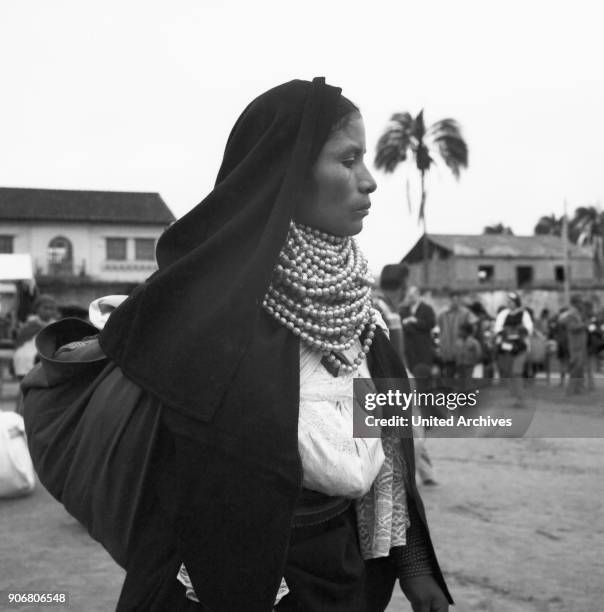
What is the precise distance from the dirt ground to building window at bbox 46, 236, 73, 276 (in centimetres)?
3256

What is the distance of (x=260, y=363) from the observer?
1.44 meters

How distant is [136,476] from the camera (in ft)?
4.84

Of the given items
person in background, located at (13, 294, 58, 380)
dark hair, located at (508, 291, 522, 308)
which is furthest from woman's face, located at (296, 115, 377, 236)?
dark hair, located at (508, 291, 522, 308)

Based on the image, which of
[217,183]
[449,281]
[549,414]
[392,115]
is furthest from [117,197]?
[217,183]

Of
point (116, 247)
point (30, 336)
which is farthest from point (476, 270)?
point (30, 336)

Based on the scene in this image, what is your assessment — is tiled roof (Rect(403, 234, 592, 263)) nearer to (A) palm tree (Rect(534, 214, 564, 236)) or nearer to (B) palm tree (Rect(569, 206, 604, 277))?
(B) palm tree (Rect(569, 206, 604, 277))

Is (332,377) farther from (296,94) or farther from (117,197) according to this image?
(117,197)

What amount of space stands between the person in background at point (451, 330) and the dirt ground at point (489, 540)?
418cm

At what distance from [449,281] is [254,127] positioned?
1839 inches

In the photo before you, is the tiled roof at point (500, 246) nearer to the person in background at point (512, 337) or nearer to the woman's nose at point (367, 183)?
the person in background at point (512, 337)

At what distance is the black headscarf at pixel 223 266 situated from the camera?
1.41 m

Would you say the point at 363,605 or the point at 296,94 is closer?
the point at 296,94

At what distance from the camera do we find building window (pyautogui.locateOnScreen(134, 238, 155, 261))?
38094mm

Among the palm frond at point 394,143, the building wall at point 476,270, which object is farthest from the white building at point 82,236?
the building wall at point 476,270
